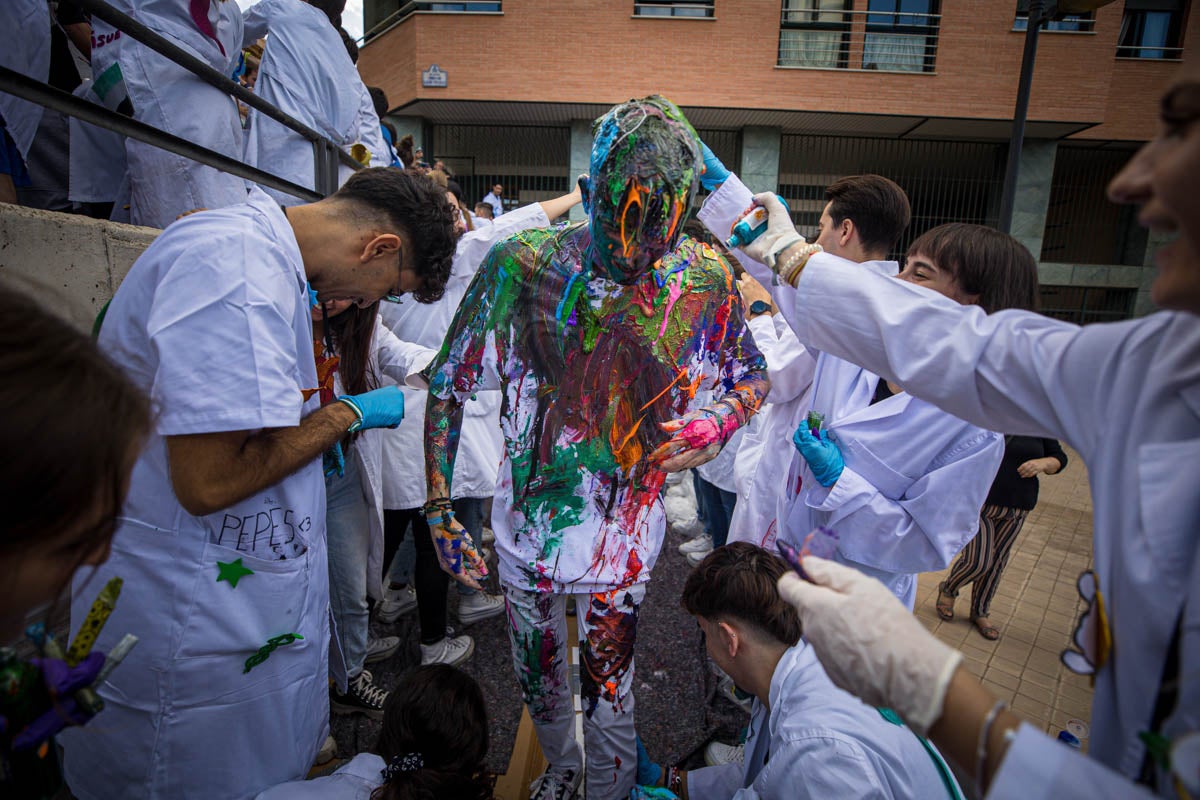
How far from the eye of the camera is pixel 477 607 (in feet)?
10.7

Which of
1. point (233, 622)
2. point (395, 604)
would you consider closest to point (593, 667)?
point (233, 622)

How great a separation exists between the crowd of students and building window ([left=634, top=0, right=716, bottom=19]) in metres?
11.6

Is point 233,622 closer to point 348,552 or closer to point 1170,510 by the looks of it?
point 348,552

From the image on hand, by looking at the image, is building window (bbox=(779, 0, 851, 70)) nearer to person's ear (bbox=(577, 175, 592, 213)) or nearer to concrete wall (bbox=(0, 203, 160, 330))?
person's ear (bbox=(577, 175, 592, 213))

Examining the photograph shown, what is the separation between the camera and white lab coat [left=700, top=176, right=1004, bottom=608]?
1898 millimetres

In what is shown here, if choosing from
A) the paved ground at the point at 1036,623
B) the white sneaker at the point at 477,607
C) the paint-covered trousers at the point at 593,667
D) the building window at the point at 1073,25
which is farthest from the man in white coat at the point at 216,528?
the building window at the point at 1073,25

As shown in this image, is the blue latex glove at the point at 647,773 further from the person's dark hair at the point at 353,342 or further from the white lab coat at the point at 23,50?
the white lab coat at the point at 23,50

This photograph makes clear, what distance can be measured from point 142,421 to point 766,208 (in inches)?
56.1

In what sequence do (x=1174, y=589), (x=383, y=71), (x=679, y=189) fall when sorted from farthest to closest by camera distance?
(x=383, y=71) → (x=679, y=189) → (x=1174, y=589)

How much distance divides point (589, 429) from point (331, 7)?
3682 mm

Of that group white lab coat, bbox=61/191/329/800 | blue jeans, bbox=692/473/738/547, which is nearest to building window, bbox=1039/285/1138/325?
blue jeans, bbox=692/473/738/547

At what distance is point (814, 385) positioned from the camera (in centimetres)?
236

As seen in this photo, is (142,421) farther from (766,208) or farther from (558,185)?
(558,185)

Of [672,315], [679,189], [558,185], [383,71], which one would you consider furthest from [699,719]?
[383,71]
